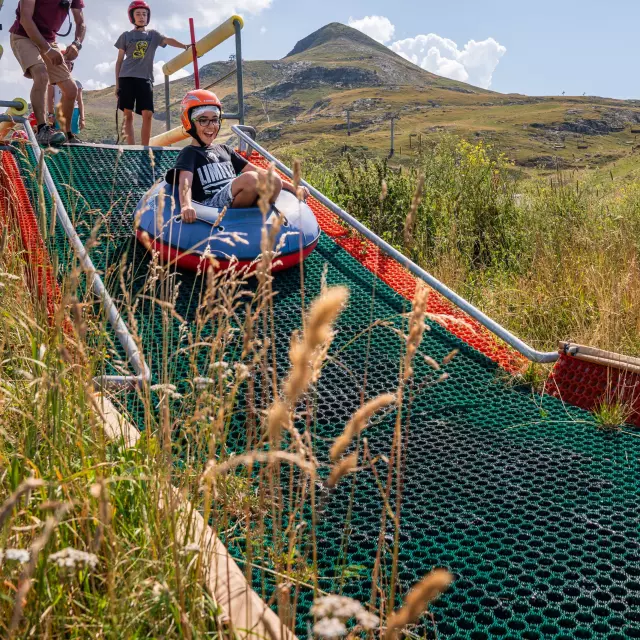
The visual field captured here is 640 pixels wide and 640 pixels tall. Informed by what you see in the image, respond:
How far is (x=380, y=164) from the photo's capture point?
290 inches

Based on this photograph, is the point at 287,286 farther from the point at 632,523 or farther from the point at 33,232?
the point at 632,523

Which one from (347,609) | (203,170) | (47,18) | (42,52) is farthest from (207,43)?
(347,609)

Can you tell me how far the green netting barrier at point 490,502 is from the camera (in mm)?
2109

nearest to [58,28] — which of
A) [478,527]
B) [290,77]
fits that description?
[478,527]

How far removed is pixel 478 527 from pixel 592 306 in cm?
264

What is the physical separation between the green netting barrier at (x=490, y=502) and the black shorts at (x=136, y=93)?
4091 mm

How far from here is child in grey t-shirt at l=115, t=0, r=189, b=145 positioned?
26.6 ft

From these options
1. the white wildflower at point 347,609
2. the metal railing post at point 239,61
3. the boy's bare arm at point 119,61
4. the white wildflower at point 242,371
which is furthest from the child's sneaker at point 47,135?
the white wildflower at point 347,609

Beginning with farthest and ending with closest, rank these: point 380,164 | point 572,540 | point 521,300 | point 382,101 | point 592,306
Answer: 1. point 382,101
2. point 380,164
3. point 521,300
4. point 592,306
5. point 572,540

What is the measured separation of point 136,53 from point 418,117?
309ft

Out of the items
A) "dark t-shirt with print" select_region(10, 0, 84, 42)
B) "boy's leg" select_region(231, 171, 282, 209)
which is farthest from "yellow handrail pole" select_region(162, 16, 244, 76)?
"boy's leg" select_region(231, 171, 282, 209)

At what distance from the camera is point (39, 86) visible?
21.3 ft

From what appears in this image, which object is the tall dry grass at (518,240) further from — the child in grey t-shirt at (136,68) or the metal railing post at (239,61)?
the child in grey t-shirt at (136,68)

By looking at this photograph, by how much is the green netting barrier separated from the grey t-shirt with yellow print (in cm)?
424
